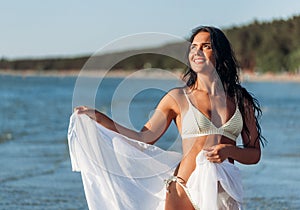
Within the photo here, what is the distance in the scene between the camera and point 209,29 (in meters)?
4.94

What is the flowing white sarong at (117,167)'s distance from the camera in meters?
5.24

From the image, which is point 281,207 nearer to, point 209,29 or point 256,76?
point 209,29

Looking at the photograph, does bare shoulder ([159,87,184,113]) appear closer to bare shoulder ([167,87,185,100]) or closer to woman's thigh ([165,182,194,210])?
bare shoulder ([167,87,185,100])

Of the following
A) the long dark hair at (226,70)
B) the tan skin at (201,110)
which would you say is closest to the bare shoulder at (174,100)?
the tan skin at (201,110)

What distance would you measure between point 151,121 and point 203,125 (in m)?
0.39

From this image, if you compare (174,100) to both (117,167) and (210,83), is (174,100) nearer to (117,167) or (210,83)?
(210,83)

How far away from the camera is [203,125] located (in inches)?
194

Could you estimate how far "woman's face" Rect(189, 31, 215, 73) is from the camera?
16.2 ft

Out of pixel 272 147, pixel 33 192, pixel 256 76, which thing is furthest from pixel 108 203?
pixel 256 76

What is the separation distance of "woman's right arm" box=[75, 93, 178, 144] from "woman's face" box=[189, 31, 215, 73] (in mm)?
254

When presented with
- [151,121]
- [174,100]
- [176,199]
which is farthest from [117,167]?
[174,100]

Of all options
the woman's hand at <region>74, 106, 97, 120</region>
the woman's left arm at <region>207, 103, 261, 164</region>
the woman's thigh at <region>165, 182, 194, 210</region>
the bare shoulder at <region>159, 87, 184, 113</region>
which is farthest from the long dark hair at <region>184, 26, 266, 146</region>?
the woman's hand at <region>74, 106, 97, 120</region>

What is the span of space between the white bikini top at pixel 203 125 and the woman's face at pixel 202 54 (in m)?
0.21

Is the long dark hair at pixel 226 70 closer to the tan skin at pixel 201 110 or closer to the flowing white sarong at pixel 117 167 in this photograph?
the tan skin at pixel 201 110
